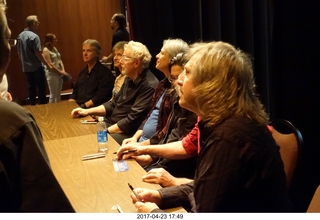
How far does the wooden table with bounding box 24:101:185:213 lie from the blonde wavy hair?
35cm

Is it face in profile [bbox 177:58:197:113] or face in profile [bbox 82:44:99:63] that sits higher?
face in profile [bbox 177:58:197:113]

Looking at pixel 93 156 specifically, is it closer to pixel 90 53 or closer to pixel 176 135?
pixel 176 135

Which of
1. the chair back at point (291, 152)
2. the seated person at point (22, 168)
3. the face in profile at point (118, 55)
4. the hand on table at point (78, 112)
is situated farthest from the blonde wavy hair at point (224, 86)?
Answer: the face in profile at point (118, 55)

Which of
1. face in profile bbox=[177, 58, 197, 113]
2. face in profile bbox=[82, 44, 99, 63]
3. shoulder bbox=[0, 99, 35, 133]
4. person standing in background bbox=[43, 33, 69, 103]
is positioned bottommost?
person standing in background bbox=[43, 33, 69, 103]

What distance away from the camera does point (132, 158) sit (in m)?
1.67

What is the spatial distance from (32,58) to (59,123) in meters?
2.77

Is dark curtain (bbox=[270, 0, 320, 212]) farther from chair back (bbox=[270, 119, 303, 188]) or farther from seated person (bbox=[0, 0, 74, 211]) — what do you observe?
seated person (bbox=[0, 0, 74, 211])

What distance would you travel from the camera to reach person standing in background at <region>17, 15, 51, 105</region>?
475cm

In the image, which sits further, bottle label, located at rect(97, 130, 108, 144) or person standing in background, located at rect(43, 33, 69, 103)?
person standing in background, located at rect(43, 33, 69, 103)

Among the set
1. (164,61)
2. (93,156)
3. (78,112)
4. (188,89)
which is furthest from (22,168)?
(78,112)

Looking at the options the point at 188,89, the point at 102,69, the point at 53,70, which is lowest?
the point at 53,70

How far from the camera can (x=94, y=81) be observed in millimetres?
3398

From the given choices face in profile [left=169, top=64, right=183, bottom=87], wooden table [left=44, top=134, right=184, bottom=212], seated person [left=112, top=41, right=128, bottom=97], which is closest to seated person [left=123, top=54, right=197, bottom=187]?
face in profile [left=169, top=64, right=183, bottom=87]

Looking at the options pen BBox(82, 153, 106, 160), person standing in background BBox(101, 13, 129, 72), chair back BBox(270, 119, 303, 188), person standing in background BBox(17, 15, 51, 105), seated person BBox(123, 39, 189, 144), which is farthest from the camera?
person standing in background BBox(17, 15, 51, 105)
